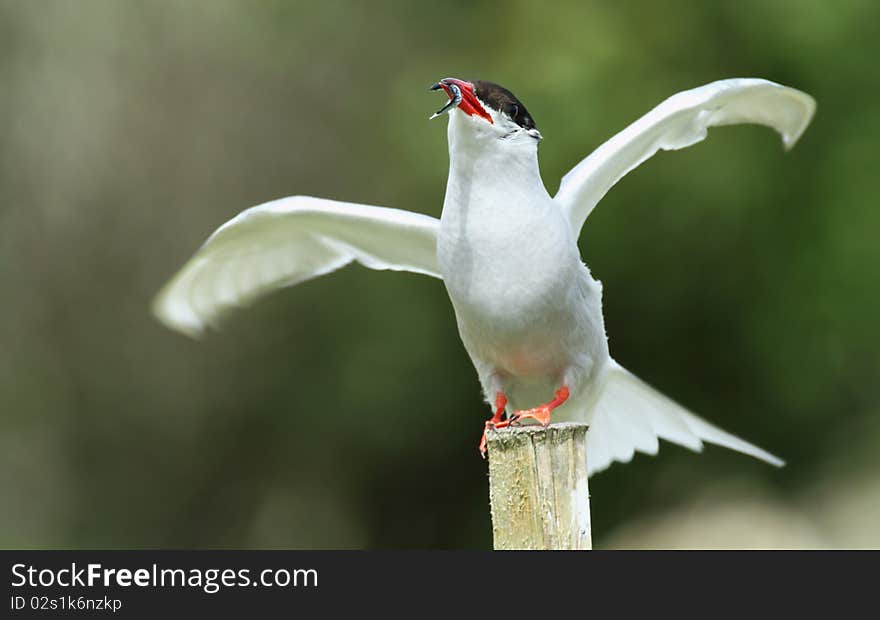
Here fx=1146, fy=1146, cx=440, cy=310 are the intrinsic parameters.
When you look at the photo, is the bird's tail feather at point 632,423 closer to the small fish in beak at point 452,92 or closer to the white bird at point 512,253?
the white bird at point 512,253

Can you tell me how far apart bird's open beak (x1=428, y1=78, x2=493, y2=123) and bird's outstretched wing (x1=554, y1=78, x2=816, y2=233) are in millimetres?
520

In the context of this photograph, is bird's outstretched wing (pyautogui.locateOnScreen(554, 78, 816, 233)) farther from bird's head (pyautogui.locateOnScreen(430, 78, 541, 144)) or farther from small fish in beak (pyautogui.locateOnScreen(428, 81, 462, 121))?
small fish in beak (pyautogui.locateOnScreen(428, 81, 462, 121))

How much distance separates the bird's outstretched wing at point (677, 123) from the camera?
3842mm

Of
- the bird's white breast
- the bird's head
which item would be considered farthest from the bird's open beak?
the bird's white breast

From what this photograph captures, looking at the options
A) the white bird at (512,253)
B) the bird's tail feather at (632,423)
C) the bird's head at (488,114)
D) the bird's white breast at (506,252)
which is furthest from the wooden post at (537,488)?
the bird's tail feather at (632,423)

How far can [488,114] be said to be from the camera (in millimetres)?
3396

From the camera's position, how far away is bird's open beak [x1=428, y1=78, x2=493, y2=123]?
3287mm

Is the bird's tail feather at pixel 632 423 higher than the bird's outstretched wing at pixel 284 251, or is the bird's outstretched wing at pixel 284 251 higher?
the bird's outstretched wing at pixel 284 251

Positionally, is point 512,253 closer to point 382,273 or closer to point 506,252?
point 506,252

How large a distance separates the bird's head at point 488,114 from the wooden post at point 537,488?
2.93 ft

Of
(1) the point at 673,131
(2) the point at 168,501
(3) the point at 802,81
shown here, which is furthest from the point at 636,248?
(2) the point at 168,501

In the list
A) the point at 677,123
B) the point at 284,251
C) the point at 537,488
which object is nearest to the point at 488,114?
the point at 677,123

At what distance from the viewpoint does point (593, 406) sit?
4.12 metres

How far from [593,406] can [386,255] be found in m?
0.96
